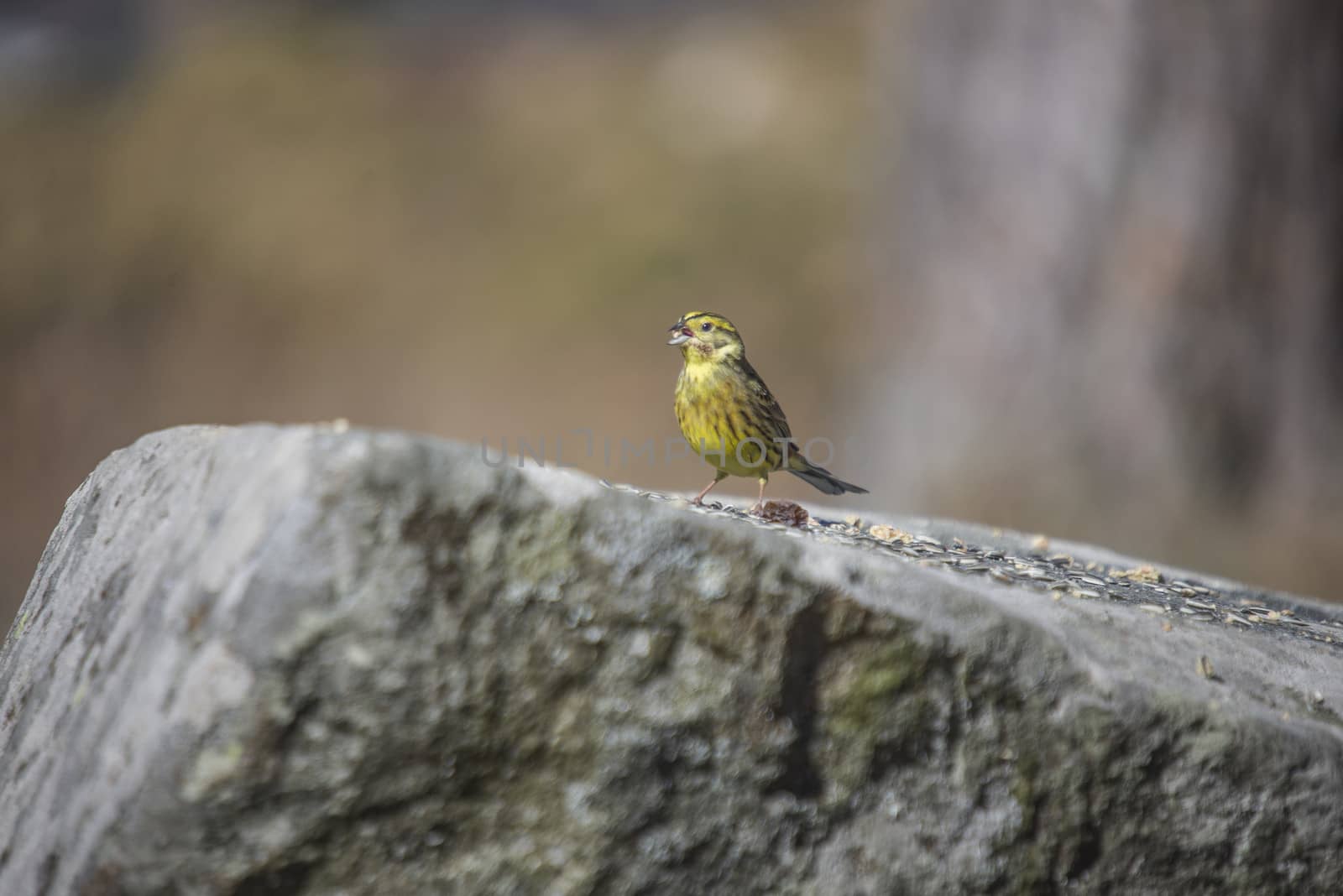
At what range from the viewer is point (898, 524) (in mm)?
3744

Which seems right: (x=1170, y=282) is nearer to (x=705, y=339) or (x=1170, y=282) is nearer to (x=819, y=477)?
(x=819, y=477)

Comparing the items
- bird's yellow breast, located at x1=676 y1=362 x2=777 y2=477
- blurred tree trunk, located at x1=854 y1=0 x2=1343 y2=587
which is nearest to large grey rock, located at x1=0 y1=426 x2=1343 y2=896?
bird's yellow breast, located at x1=676 y1=362 x2=777 y2=477

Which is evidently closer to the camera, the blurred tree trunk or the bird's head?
the bird's head

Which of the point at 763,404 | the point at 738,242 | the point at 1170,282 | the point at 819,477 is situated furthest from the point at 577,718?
the point at 738,242

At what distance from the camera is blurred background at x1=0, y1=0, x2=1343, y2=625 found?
217 inches

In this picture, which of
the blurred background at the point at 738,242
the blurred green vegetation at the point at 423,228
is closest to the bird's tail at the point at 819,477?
the blurred background at the point at 738,242

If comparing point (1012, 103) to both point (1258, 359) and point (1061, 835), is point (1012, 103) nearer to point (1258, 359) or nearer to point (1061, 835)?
point (1258, 359)

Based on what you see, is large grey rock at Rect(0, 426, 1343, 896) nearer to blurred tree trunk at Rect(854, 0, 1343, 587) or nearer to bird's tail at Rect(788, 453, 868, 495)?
bird's tail at Rect(788, 453, 868, 495)

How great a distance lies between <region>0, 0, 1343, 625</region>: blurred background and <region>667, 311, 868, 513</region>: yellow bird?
2744 mm

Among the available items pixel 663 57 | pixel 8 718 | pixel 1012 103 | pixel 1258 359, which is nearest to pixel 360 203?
pixel 663 57

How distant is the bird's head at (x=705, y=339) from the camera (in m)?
3.42

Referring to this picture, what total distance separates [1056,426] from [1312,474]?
3.69 feet

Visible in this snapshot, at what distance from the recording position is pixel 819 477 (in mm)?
3762

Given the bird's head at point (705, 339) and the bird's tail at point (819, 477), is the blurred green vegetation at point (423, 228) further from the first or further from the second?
the bird's head at point (705, 339)
